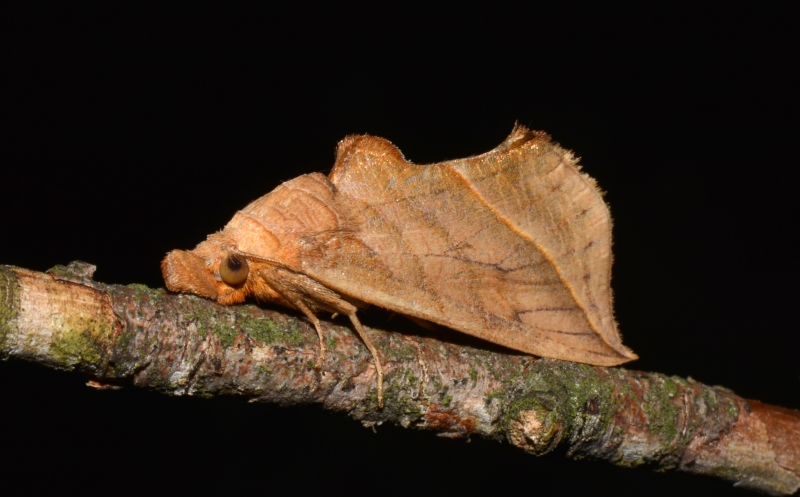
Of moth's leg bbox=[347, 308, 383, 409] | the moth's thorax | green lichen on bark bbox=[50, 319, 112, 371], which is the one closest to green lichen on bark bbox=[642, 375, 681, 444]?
moth's leg bbox=[347, 308, 383, 409]

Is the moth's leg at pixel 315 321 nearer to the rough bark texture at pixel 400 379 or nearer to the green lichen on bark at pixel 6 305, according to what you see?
the rough bark texture at pixel 400 379

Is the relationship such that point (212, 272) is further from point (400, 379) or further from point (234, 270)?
point (400, 379)

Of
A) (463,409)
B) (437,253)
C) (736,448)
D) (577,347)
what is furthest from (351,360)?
(736,448)

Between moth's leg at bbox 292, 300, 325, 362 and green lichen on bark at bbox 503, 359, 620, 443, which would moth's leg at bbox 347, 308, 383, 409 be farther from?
green lichen on bark at bbox 503, 359, 620, 443

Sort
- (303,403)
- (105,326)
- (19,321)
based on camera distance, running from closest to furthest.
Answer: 1. (19,321)
2. (105,326)
3. (303,403)

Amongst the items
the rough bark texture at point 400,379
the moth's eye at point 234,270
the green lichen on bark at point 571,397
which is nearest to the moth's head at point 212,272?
the moth's eye at point 234,270

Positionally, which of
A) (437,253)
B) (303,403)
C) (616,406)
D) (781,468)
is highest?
(437,253)

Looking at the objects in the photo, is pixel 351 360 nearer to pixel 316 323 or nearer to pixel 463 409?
pixel 316 323
